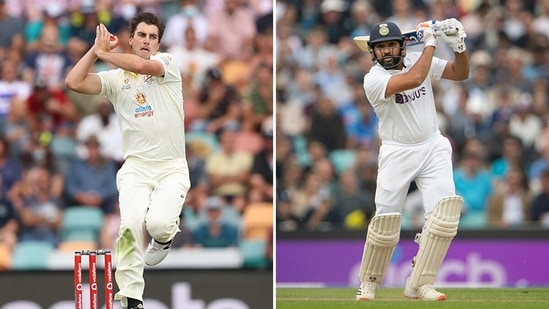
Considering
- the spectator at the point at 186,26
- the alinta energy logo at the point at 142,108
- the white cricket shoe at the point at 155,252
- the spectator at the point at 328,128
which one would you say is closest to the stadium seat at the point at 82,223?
the spectator at the point at 186,26

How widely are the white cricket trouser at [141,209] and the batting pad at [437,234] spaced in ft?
5.90

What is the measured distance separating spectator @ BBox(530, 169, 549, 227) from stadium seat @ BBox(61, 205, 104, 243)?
4341mm

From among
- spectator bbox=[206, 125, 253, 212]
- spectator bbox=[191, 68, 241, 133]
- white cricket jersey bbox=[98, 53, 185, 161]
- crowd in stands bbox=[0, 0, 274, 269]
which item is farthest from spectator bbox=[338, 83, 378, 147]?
white cricket jersey bbox=[98, 53, 185, 161]

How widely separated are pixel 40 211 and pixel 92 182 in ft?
1.92

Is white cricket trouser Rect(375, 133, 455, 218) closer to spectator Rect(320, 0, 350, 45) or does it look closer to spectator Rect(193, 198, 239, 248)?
spectator Rect(193, 198, 239, 248)

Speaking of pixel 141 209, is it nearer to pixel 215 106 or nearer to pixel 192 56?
pixel 215 106

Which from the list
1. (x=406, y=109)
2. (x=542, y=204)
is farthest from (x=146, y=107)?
(x=542, y=204)

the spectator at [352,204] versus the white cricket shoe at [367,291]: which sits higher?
the spectator at [352,204]

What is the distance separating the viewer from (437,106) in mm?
12922

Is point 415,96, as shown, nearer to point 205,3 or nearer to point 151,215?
point 151,215

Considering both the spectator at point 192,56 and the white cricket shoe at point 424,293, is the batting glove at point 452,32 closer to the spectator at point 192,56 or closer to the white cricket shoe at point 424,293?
the white cricket shoe at point 424,293

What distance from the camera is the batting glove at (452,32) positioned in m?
8.38

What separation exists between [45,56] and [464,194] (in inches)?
189

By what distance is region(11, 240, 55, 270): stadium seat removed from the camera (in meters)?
11.2
